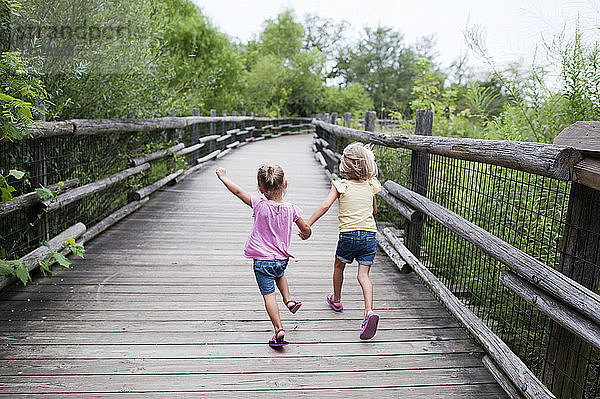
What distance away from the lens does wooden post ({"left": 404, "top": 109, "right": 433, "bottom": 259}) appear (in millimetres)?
4473

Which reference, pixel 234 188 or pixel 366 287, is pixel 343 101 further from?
pixel 234 188

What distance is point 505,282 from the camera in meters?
2.66

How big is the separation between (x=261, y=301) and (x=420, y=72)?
21.7 ft

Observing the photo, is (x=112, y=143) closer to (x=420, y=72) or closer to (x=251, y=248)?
(x=251, y=248)

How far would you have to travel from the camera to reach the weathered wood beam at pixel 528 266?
204 cm

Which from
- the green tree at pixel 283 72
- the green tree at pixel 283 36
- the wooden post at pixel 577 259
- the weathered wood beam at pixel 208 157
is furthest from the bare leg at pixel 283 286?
the green tree at pixel 283 36

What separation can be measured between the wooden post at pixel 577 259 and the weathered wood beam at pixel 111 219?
3987 mm

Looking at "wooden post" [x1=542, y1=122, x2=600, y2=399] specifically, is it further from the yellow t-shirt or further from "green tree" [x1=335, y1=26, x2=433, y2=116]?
"green tree" [x1=335, y1=26, x2=433, y2=116]

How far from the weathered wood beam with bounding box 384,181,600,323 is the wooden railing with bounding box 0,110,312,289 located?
2752 millimetres

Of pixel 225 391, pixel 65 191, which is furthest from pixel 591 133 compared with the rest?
pixel 65 191

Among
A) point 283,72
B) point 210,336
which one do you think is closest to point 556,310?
point 210,336

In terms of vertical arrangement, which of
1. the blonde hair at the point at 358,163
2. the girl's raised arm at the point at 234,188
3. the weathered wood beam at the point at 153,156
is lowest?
the weathered wood beam at the point at 153,156

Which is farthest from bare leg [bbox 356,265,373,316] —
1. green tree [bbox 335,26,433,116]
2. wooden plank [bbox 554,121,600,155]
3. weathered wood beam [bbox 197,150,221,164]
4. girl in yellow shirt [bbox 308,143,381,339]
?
green tree [bbox 335,26,433,116]

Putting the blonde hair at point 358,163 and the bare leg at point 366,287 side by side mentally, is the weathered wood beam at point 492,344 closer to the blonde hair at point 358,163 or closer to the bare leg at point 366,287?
the bare leg at point 366,287
